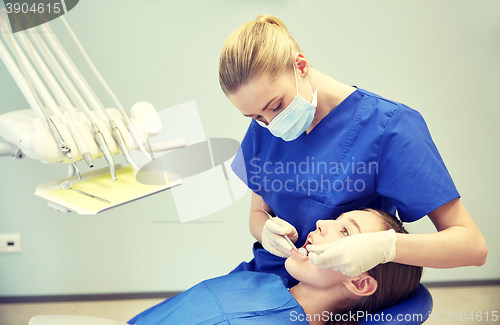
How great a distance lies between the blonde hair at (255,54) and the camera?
3.08 ft

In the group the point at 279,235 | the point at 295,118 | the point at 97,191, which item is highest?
the point at 295,118

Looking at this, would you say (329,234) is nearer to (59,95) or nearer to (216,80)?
(59,95)

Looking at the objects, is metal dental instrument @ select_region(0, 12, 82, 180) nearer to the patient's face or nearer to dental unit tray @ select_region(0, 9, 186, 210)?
dental unit tray @ select_region(0, 9, 186, 210)

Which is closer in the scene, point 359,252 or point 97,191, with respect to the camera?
point 359,252

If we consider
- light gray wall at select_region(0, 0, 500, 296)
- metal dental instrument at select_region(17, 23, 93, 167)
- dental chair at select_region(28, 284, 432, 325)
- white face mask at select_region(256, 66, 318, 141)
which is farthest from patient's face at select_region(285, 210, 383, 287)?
light gray wall at select_region(0, 0, 500, 296)

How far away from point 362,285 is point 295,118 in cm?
49

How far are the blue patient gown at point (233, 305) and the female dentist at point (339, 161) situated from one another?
122 mm

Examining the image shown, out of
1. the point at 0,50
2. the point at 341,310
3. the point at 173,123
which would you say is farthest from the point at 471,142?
the point at 0,50

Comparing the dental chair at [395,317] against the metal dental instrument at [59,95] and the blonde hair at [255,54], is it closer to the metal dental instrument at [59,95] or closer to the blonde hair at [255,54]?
the metal dental instrument at [59,95]

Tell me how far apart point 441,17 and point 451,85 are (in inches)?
12.6

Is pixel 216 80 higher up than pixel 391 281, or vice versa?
pixel 216 80

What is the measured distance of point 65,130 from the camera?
1080 mm

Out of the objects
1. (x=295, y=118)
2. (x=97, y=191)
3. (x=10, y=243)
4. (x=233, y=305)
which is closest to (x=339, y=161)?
(x=295, y=118)

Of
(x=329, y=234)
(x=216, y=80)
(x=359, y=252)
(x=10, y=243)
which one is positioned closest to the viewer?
(x=359, y=252)
